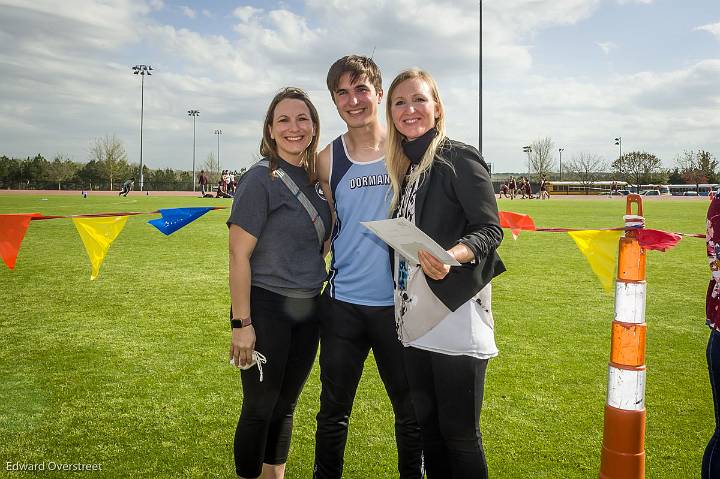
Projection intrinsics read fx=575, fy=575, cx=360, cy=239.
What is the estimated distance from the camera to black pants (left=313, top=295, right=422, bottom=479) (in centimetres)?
261

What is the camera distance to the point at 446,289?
86.8 inches

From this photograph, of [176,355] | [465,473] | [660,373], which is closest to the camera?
[465,473]

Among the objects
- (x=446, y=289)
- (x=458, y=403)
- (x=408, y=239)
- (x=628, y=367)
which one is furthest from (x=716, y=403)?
(x=408, y=239)

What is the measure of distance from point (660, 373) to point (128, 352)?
471cm

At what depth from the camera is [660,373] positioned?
15.7ft

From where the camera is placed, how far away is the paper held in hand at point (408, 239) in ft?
6.49

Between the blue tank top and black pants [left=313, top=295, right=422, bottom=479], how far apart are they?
2.7 inches

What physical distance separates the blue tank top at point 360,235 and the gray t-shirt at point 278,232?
0.13 meters

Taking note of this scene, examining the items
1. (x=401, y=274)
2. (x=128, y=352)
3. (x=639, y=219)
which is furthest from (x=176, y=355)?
(x=639, y=219)

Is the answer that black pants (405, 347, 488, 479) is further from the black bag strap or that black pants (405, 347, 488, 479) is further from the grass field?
the grass field

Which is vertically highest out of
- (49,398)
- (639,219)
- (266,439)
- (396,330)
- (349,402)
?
(639,219)

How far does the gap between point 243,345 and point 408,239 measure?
103 cm

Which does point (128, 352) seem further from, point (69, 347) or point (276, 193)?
point (276, 193)

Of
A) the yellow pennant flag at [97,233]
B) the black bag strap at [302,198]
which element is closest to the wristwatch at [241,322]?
the black bag strap at [302,198]
